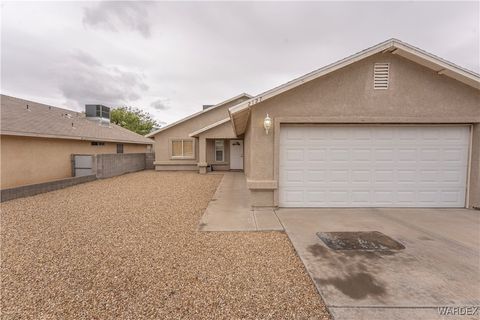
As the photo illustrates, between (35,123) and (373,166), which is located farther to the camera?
(35,123)

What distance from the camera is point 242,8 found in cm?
938

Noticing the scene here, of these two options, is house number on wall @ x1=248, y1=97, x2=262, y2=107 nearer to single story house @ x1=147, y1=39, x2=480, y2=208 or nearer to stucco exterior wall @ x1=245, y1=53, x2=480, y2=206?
single story house @ x1=147, y1=39, x2=480, y2=208

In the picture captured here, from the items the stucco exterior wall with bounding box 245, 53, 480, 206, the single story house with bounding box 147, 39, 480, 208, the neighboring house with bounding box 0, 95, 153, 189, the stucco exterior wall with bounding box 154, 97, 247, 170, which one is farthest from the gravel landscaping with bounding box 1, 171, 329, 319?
the stucco exterior wall with bounding box 154, 97, 247, 170

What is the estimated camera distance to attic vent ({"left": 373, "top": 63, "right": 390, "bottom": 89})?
20.1ft

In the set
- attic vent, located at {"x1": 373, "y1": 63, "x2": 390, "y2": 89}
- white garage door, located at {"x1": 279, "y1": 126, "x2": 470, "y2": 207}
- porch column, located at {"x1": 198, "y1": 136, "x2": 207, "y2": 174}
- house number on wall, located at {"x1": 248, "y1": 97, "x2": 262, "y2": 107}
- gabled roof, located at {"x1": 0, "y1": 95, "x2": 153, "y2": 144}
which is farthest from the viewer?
porch column, located at {"x1": 198, "y1": 136, "x2": 207, "y2": 174}

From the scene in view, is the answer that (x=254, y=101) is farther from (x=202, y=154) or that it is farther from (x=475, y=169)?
(x=202, y=154)

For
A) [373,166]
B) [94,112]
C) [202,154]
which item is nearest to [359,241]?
[373,166]

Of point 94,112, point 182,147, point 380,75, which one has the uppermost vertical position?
point 94,112

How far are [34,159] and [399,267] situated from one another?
567 inches

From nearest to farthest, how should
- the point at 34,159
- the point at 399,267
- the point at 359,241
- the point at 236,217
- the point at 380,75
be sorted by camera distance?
the point at 399,267 → the point at 359,241 → the point at 236,217 → the point at 380,75 → the point at 34,159

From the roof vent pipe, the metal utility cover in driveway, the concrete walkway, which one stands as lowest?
the concrete walkway

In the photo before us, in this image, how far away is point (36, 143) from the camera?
33.3 ft

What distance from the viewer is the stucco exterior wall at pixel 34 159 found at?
8773mm

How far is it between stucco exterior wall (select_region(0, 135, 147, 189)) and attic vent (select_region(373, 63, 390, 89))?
47.1 feet
